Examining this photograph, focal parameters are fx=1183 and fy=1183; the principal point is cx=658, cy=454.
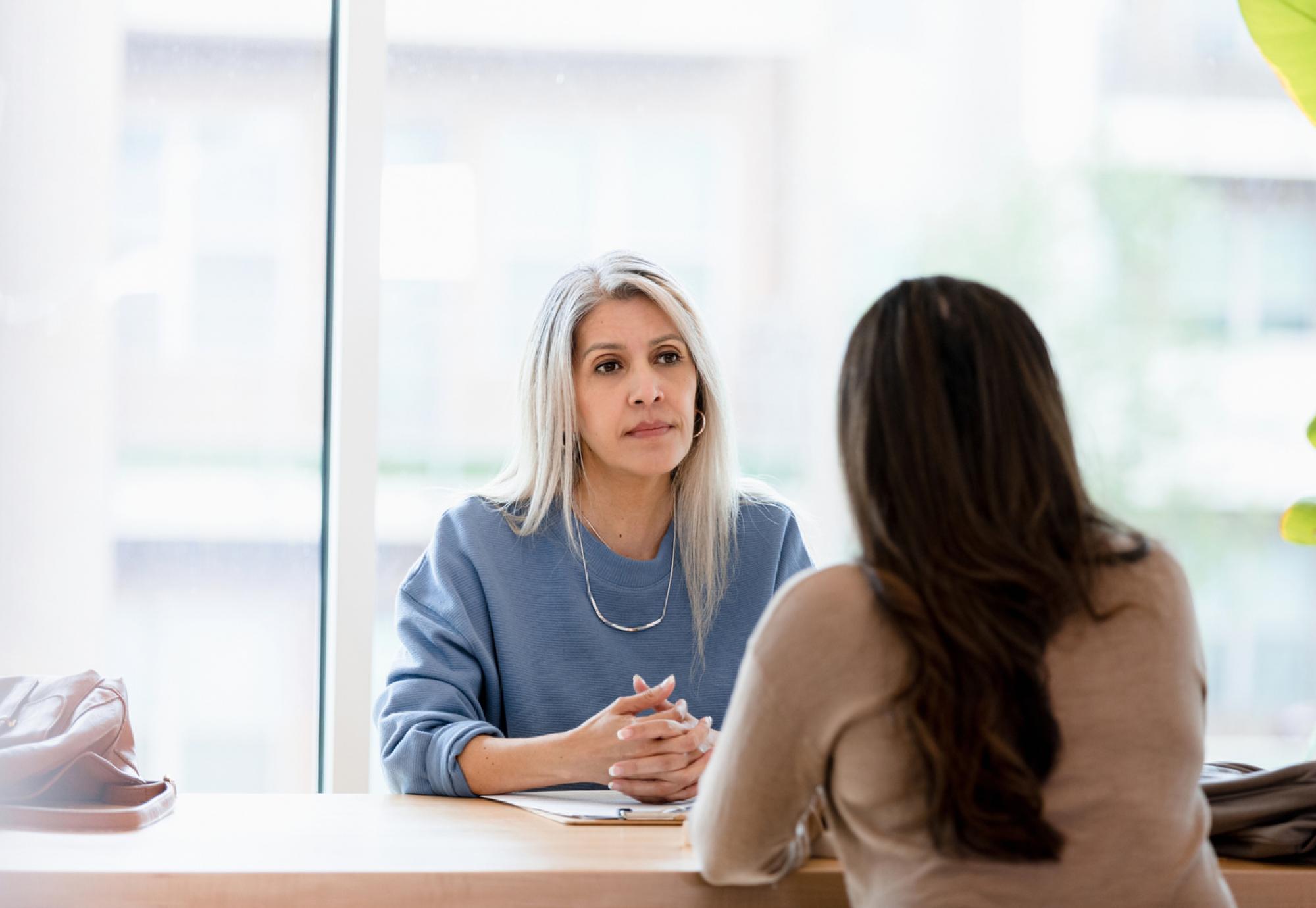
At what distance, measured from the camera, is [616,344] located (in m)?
1.82

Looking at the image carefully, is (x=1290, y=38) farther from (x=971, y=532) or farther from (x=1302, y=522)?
(x=971, y=532)

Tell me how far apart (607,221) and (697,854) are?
1.71 metres

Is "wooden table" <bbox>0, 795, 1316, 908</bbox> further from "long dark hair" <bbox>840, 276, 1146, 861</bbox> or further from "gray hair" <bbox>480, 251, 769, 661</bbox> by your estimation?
"gray hair" <bbox>480, 251, 769, 661</bbox>

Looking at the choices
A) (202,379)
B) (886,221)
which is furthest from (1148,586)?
(202,379)

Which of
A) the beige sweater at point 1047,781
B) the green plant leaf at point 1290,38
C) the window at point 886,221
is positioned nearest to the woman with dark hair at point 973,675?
the beige sweater at point 1047,781

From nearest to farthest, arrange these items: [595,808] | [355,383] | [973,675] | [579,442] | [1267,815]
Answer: [973,675] < [1267,815] < [595,808] < [579,442] < [355,383]

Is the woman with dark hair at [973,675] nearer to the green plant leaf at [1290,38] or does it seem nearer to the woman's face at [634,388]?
the woman's face at [634,388]

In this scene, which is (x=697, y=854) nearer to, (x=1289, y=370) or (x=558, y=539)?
(x=558, y=539)

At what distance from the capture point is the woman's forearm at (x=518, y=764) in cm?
148

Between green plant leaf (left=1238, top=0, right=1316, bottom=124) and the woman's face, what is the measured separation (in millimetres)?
1053

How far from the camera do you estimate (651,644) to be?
1776mm

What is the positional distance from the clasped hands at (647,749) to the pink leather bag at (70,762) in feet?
1.68

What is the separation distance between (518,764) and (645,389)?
1.92 feet

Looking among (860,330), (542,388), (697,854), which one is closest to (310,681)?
(542,388)
